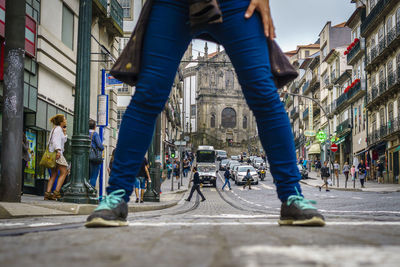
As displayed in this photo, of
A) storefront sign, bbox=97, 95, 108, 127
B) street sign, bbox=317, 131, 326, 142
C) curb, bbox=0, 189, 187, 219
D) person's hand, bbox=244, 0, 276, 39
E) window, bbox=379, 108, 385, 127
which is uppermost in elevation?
window, bbox=379, 108, 385, 127

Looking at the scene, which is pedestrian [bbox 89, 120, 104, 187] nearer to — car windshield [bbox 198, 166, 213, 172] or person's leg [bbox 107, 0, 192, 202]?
person's leg [bbox 107, 0, 192, 202]

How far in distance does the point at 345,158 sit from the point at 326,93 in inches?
481

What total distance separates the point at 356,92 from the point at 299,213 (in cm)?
4722

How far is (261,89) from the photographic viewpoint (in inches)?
142

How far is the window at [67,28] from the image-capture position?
18.4m

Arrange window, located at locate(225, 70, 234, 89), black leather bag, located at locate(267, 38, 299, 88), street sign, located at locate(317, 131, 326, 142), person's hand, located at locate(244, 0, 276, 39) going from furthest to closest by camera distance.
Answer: window, located at locate(225, 70, 234, 89)
street sign, located at locate(317, 131, 326, 142)
black leather bag, located at locate(267, 38, 299, 88)
person's hand, located at locate(244, 0, 276, 39)

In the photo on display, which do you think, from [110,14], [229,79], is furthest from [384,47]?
[229,79]

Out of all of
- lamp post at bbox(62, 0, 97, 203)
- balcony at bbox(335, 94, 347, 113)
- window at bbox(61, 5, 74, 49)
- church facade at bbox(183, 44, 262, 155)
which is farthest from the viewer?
church facade at bbox(183, 44, 262, 155)

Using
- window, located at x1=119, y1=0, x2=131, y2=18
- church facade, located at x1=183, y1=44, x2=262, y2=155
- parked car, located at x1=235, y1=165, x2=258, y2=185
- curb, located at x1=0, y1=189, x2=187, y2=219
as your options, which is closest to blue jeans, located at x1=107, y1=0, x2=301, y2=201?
curb, located at x1=0, y1=189, x2=187, y2=219

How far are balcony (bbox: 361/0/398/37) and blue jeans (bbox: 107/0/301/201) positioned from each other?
36891 mm

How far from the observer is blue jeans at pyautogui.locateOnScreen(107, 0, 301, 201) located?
355 cm

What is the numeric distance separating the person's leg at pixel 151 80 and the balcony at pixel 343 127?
5063 cm

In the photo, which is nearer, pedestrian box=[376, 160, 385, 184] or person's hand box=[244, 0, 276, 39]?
person's hand box=[244, 0, 276, 39]

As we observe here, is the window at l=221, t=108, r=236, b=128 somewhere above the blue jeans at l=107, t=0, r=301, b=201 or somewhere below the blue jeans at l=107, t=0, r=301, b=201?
above
